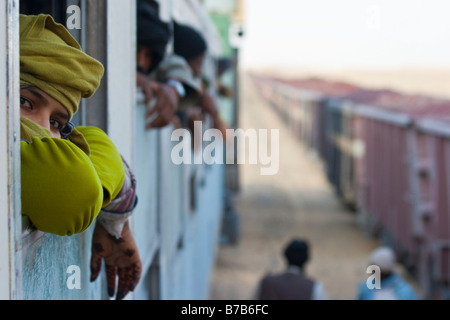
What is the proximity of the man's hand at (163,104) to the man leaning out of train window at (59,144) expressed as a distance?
131 centimetres

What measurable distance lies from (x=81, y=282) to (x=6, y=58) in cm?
92

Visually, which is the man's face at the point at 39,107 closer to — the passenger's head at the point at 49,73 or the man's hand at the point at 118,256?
the passenger's head at the point at 49,73

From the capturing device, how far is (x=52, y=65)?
1471 mm

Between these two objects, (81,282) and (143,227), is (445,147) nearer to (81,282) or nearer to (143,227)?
(143,227)

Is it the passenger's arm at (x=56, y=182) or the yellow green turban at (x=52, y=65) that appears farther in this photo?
the yellow green turban at (x=52, y=65)

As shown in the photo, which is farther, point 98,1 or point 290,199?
point 290,199

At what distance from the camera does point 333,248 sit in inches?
424

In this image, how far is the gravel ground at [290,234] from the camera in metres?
8.78

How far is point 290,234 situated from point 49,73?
414 inches

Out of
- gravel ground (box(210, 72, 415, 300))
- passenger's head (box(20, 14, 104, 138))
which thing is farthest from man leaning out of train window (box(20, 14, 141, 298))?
gravel ground (box(210, 72, 415, 300))

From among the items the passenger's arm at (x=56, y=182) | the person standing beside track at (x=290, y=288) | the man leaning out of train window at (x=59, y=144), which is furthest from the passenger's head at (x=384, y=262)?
the passenger's arm at (x=56, y=182)
